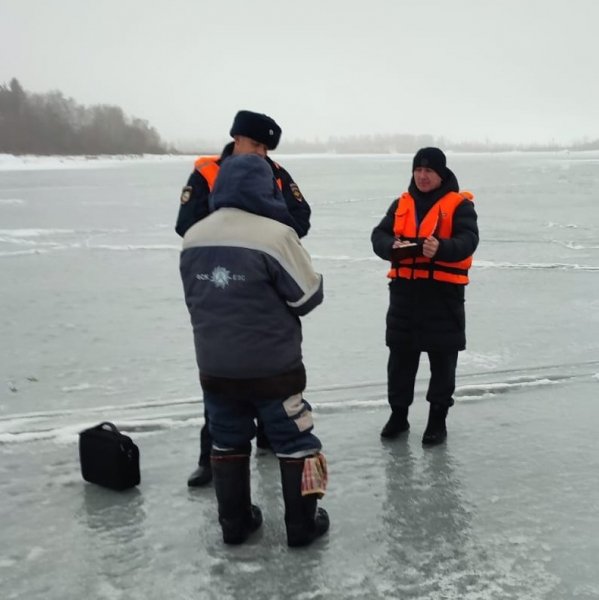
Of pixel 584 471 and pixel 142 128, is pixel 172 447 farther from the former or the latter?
pixel 142 128

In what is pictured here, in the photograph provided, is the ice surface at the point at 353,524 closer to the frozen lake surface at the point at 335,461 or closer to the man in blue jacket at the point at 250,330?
the frozen lake surface at the point at 335,461

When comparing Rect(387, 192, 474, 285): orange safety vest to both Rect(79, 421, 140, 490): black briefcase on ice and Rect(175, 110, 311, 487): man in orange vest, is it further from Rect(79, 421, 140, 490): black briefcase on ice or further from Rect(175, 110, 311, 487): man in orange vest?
Rect(79, 421, 140, 490): black briefcase on ice

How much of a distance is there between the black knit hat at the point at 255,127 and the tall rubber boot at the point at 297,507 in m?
1.36

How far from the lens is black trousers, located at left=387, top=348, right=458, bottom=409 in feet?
13.0

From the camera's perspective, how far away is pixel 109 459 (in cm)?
337

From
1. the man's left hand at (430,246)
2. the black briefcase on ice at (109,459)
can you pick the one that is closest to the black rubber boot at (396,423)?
the man's left hand at (430,246)

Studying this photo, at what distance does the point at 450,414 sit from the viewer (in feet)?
14.4

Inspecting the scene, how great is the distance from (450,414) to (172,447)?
167cm

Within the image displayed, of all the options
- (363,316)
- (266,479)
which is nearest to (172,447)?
(266,479)

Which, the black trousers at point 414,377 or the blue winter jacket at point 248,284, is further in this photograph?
the black trousers at point 414,377

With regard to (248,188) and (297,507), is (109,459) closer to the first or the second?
(297,507)

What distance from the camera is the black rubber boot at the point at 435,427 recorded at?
3934 millimetres

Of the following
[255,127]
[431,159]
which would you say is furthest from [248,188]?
[431,159]

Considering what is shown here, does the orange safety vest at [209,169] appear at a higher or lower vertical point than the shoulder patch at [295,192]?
higher
